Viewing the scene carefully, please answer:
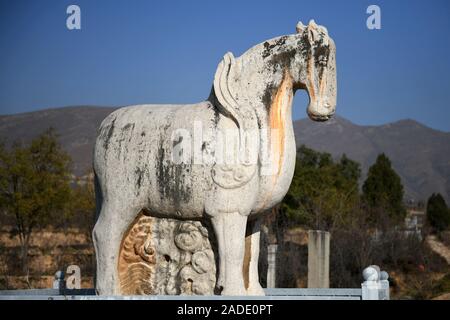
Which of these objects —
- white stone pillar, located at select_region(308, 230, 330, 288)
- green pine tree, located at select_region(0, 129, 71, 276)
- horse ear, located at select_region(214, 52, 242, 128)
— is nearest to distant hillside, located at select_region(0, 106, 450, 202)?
green pine tree, located at select_region(0, 129, 71, 276)

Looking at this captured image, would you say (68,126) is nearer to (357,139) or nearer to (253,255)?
(357,139)

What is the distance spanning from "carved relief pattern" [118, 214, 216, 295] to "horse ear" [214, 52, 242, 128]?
113cm

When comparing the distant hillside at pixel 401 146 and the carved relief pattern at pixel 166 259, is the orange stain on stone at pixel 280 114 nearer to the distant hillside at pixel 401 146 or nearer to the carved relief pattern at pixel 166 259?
the carved relief pattern at pixel 166 259

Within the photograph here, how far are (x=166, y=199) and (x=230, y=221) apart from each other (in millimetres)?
667

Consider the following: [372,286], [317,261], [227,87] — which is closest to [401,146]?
[317,261]

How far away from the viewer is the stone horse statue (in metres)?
7.22

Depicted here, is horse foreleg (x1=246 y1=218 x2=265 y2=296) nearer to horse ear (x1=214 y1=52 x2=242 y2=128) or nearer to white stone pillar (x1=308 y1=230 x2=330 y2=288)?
horse ear (x1=214 y1=52 x2=242 y2=128)

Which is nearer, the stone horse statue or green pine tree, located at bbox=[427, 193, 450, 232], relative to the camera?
the stone horse statue

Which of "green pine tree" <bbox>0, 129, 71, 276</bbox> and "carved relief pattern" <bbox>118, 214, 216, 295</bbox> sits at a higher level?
"green pine tree" <bbox>0, 129, 71, 276</bbox>

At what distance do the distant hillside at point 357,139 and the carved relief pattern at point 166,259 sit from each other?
3771 cm

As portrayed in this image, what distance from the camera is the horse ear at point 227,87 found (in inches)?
287

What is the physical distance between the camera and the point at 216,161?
723 cm
